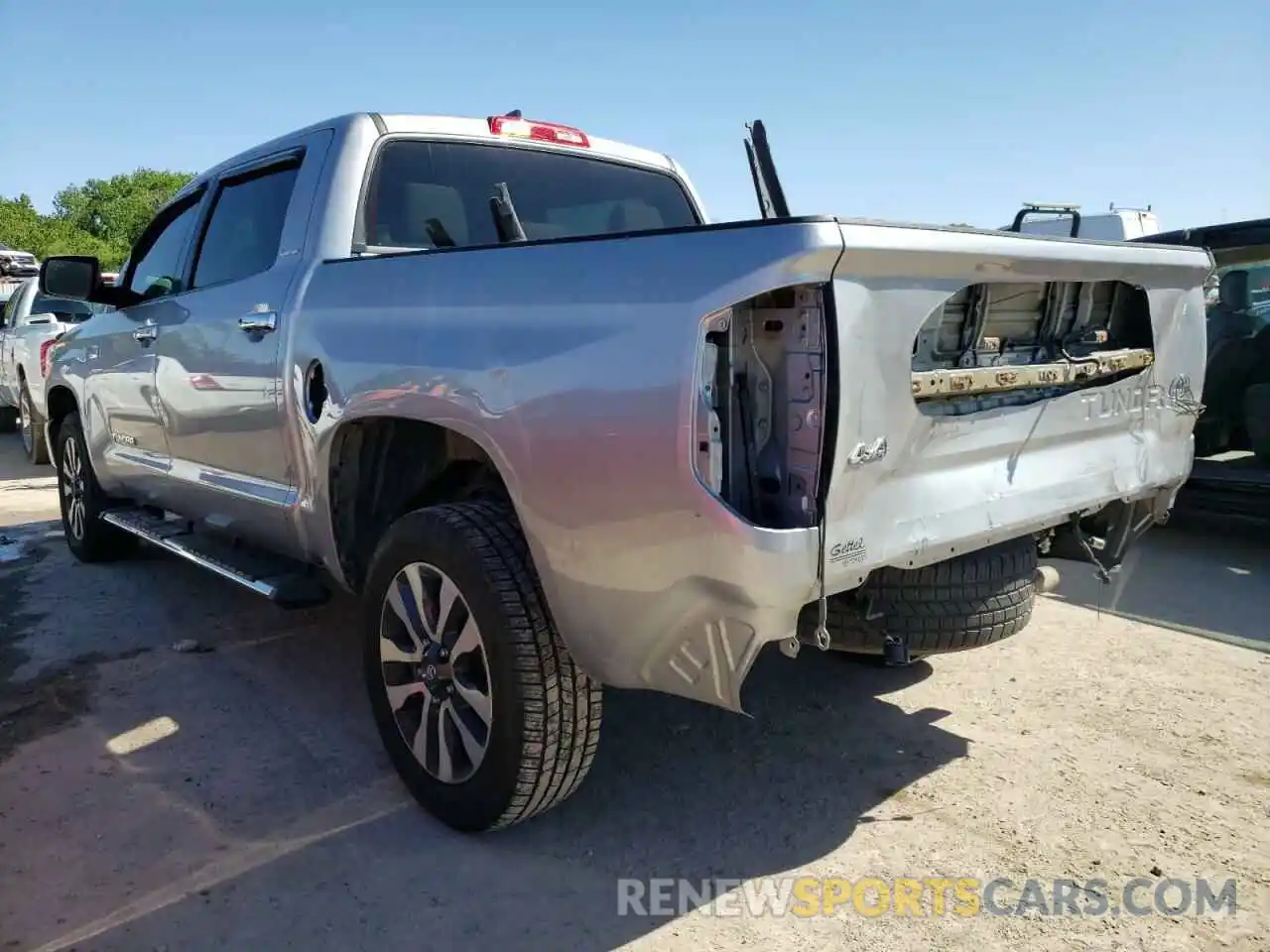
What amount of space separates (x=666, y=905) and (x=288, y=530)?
1.90m

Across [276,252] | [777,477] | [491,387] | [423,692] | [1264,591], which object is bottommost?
[1264,591]

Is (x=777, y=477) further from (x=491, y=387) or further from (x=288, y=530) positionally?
(x=288, y=530)

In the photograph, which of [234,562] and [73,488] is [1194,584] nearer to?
[234,562]

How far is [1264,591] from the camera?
504cm

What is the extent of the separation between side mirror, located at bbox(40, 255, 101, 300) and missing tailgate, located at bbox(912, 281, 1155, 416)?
4.12 meters

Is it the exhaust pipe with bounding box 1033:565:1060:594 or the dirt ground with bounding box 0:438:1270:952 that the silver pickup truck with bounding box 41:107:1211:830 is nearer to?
the exhaust pipe with bounding box 1033:565:1060:594

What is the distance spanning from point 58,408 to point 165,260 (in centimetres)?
178

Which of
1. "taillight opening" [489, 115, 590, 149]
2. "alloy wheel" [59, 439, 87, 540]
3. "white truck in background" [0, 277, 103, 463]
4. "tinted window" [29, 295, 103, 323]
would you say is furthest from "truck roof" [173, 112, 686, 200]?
"tinted window" [29, 295, 103, 323]

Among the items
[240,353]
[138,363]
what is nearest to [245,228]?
[240,353]

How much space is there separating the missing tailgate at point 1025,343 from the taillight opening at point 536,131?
Result: 6.90 feet

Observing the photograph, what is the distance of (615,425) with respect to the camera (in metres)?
2.17

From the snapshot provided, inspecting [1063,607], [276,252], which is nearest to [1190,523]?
[1063,607]

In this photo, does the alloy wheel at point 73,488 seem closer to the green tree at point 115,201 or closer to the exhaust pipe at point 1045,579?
the exhaust pipe at point 1045,579

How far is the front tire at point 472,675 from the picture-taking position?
2.50 metres
